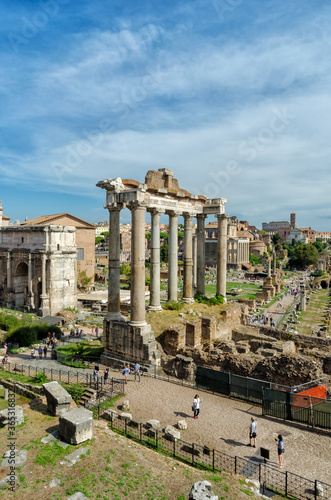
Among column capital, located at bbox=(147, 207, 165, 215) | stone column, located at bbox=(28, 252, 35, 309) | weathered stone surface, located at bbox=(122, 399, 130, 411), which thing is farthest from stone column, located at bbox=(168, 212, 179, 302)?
stone column, located at bbox=(28, 252, 35, 309)

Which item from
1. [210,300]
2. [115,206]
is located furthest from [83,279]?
[115,206]

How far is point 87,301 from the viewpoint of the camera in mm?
46031

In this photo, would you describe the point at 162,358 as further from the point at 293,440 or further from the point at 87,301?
the point at 87,301

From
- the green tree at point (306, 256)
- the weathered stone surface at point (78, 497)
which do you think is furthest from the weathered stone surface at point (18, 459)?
the green tree at point (306, 256)

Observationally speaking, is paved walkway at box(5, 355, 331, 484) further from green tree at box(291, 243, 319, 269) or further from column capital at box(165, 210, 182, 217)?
green tree at box(291, 243, 319, 269)

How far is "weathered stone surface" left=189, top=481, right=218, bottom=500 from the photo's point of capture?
7.06 m

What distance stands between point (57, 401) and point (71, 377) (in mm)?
5364

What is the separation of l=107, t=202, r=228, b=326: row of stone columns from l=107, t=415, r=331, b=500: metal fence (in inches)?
228

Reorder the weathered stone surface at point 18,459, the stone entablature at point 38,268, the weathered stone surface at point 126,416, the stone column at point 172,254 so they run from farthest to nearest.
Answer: the stone entablature at point 38,268 < the stone column at point 172,254 < the weathered stone surface at point 126,416 < the weathered stone surface at point 18,459

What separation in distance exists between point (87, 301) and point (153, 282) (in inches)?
1127

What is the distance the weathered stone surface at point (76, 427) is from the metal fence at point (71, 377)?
13.6ft

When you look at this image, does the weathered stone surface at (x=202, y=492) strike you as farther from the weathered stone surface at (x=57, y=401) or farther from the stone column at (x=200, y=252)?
the stone column at (x=200, y=252)

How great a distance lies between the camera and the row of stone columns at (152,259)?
1617 centimetres

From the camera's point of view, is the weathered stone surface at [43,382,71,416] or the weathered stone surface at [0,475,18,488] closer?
the weathered stone surface at [0,475,18,488]
